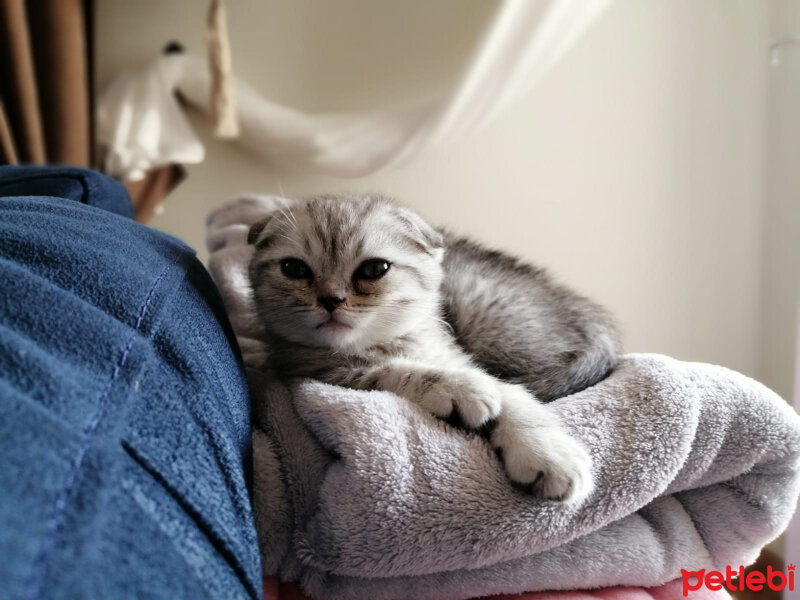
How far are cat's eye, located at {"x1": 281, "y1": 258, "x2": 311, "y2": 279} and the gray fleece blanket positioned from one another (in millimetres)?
217

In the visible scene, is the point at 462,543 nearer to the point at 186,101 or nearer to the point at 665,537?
the point at 665,537

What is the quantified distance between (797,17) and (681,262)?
68 cm

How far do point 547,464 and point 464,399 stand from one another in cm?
12

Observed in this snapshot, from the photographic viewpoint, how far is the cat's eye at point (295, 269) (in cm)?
81

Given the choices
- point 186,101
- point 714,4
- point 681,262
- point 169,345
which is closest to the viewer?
point 169,345

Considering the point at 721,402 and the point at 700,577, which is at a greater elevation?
the point at 721,402

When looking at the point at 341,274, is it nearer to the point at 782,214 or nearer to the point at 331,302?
the point at 331,302

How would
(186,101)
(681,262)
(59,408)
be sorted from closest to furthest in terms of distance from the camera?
(59,408) < (681,262) < (186,101)

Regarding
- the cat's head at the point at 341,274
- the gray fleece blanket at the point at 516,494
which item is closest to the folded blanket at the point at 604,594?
the gray fleece blanket at the point at 516,494

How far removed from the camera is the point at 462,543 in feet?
1.65

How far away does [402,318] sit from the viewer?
2.68 feet

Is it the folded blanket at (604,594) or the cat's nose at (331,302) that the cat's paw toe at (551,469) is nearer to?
the folded blanket at (604,594)

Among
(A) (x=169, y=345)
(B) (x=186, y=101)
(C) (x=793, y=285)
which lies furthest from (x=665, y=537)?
(B) (x=186, y=101)

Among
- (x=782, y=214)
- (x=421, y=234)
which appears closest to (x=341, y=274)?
(x=421, y=234)
